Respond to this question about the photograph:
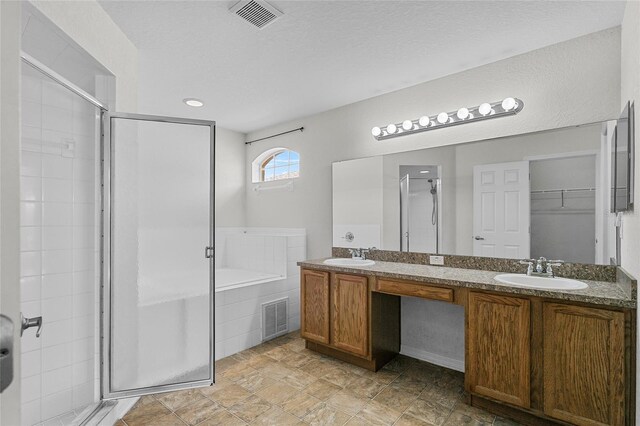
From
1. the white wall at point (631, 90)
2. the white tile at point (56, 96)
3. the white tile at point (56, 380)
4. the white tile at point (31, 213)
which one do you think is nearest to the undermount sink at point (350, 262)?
the white wall at point (631, 90)

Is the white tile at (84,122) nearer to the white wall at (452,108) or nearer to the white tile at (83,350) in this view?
the white tile at (83,350)

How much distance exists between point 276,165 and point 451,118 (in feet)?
8.19

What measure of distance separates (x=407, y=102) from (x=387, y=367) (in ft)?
7.95

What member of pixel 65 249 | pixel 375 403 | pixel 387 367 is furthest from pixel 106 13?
pixel 387 367

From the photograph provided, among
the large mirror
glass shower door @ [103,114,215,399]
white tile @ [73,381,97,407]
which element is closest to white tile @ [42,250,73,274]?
glass shower door @ [103,114,215,399]

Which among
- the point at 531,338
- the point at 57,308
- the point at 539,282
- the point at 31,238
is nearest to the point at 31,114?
the point at 31,238

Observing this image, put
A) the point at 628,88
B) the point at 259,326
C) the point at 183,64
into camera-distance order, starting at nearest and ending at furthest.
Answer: the point at 628,88, the point at 183,64, the point at 259,326

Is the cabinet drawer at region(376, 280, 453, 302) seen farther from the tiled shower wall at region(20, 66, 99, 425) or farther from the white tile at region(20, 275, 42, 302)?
the white tile at region(20, 275, 42, 302)

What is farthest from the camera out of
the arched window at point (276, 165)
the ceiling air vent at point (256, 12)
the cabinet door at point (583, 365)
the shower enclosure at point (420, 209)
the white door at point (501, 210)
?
the arched window at point (276, 165)

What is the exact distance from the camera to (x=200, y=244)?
236cm

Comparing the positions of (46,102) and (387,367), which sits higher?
(46,102)

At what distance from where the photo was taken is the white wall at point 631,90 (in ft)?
4.93

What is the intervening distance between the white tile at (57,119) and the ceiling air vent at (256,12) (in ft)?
4.36

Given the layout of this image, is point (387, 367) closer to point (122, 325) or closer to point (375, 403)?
point (375, 403)
